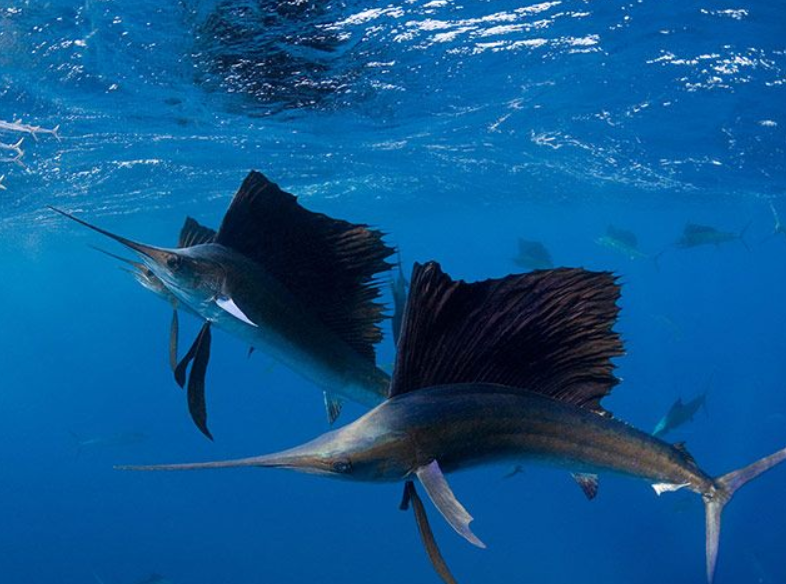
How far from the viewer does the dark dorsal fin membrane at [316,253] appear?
2832 millimetres

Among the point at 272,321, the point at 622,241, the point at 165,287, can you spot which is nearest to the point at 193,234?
the point at 165,287

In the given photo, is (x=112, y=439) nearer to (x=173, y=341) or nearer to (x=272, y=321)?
(x=173, y=341)

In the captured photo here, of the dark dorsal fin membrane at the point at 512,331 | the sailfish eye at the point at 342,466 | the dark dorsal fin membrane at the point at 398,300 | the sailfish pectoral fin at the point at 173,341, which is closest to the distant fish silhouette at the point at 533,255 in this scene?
the dark dorsal fin membrane at the point at 398,300

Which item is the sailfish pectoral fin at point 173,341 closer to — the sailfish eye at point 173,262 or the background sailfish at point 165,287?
the background sailfish at point 165,287

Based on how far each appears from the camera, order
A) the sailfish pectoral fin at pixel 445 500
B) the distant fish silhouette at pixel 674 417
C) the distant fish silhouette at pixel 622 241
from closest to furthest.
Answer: the sailfish pectoral fin at pixel 445 500
the distant fish silhouette at pixel 674 417
the distant fish silhouette at pixel 622 241

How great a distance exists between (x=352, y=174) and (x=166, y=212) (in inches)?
454

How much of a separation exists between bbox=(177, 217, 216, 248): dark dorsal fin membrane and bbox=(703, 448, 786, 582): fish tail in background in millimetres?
2802

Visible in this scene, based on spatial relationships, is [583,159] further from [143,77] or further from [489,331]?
[489,331]

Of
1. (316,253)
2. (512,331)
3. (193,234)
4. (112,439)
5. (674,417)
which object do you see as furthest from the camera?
(112,439)

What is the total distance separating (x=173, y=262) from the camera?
2.77 meters

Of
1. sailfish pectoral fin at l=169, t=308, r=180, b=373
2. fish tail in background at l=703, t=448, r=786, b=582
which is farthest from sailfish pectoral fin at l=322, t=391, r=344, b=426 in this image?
fish tail in background at l=703, t=448, r=786, b=582

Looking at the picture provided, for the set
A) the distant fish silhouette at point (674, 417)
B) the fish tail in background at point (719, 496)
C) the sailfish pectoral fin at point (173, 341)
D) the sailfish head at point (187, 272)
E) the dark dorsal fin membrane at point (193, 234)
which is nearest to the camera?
the fish tail in background at point (719, 496)

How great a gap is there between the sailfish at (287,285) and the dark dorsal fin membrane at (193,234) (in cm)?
53

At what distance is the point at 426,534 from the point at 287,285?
4.76ft
